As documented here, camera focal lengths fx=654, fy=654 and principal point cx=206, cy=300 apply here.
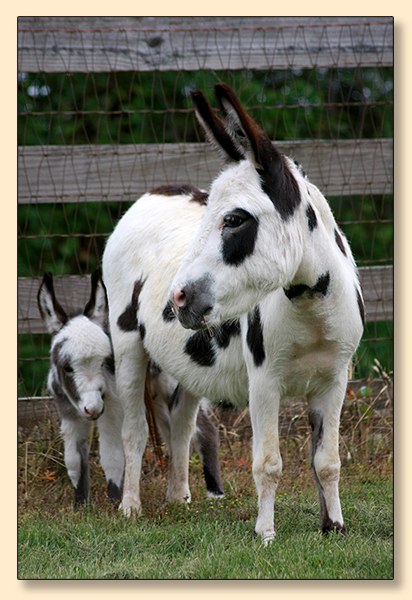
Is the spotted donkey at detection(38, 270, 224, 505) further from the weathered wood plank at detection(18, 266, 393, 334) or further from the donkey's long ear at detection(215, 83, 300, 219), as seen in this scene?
the donkey's long ear at detection(215, 83, 300, 219)

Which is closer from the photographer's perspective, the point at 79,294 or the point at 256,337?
the point at 256,337

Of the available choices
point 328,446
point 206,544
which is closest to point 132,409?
point 206,544

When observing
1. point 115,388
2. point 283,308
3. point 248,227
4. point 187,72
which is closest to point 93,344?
point 115,388

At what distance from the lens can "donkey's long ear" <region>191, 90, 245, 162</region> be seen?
2.47 m

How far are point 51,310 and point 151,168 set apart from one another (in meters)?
1.50

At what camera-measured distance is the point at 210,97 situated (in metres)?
5.11

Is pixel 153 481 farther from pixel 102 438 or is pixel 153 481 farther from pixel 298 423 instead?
pixel 298 423

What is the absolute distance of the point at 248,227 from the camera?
2.49 meters

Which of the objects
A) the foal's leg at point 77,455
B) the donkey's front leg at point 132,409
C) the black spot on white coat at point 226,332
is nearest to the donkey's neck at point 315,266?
the black spot on white coat at point 226,332

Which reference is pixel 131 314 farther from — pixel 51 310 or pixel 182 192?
pixel 182 192

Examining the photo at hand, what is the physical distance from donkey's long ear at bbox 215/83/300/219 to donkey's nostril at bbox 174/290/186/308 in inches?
19.4

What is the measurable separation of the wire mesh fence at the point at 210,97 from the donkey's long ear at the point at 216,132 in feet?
7.39

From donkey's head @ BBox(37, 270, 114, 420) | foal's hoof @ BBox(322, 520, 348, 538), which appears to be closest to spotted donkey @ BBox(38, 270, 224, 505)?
donkey's head @ BBox(37, 270, 114, 420)

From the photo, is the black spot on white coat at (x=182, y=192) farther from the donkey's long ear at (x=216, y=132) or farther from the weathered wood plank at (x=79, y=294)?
the donkey's long ear at (x=216, y=132)
